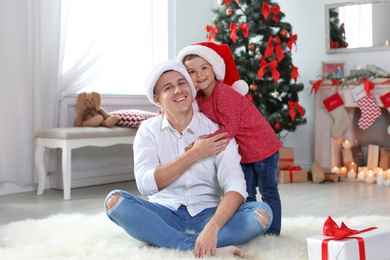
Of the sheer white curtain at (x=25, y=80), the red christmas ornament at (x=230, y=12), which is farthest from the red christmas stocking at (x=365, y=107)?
the sheer white curtain at (x=25, y=80)

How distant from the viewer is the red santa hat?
7.96 ft

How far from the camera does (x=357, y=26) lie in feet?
17.0

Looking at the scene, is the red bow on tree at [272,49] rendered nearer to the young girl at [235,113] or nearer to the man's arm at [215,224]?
the young girl at [235,113]

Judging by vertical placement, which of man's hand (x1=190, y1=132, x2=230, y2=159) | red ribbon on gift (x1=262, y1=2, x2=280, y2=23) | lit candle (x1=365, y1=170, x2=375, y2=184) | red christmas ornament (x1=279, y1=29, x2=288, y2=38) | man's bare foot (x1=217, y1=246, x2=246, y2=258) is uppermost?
red ribbon on gift (x1=262, y1=2, x2=280, y2=23)

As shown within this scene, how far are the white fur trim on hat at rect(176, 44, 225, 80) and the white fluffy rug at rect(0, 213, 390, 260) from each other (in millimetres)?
715

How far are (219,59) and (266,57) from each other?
248 centimetres

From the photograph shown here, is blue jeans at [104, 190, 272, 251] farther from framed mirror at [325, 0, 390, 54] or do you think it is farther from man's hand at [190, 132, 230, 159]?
framed mirror at [325, 0, 390, 54]

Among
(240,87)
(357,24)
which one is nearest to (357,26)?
(357,24)

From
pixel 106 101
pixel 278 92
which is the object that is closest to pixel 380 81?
pixel 278 92

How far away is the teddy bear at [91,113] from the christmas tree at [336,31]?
7.20 ft

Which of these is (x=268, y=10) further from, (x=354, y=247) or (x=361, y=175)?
(x=354, y=247)

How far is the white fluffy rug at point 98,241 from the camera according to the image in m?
2.18

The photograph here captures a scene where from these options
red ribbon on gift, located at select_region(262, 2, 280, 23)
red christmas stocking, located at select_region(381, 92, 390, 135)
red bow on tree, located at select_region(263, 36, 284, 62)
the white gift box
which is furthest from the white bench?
the white gift box

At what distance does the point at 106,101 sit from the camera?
192 inches
